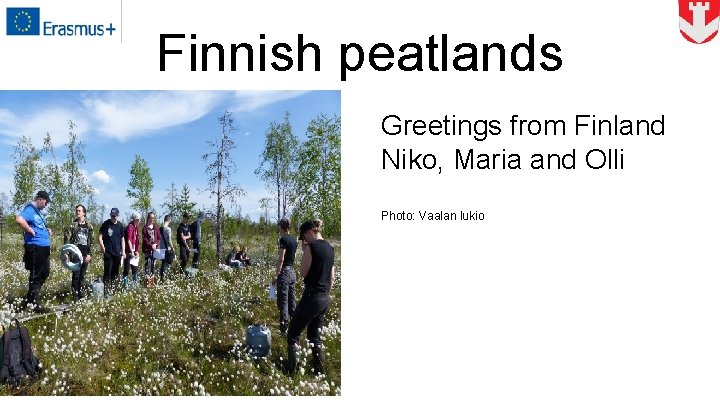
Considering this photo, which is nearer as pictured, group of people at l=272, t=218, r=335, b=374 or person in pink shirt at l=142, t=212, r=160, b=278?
group of people at l=272, t=218, r=335, b=374

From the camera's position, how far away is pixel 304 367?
22.7ft

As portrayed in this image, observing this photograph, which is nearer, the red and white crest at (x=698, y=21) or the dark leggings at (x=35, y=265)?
the red and white crest at (x=698, y=21)

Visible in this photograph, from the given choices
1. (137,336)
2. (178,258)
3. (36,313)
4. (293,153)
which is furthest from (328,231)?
(178,258)

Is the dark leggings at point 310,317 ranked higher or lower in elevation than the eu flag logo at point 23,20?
lower

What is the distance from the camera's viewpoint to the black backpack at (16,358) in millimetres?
6504

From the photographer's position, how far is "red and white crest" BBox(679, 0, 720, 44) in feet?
21.0

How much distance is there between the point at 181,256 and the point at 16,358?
243 inches

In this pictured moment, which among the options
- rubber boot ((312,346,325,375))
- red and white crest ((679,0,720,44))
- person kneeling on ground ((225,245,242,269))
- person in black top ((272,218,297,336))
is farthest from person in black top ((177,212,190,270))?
red and white crest ((679,0,720,44))

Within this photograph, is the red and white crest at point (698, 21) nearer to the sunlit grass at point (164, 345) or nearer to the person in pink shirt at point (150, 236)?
the sunlit grass at point (164, 345)

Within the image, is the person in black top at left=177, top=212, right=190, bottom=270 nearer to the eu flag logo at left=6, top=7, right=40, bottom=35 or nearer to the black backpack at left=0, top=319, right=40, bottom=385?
the black backpack at left=0, top=319, right=40, bottom=385

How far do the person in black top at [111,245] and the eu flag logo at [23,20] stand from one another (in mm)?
4338

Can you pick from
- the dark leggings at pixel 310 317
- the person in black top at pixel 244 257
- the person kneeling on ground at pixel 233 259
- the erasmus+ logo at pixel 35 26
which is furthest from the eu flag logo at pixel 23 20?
the person in black top at pixel 244 257

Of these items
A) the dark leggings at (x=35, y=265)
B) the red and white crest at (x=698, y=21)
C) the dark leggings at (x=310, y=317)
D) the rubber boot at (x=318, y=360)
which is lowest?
the rubber boot at (x=318, y=360)

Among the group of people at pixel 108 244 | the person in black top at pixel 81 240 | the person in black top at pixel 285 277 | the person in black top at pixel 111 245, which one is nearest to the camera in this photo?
the person in black top at pixel 285 277
